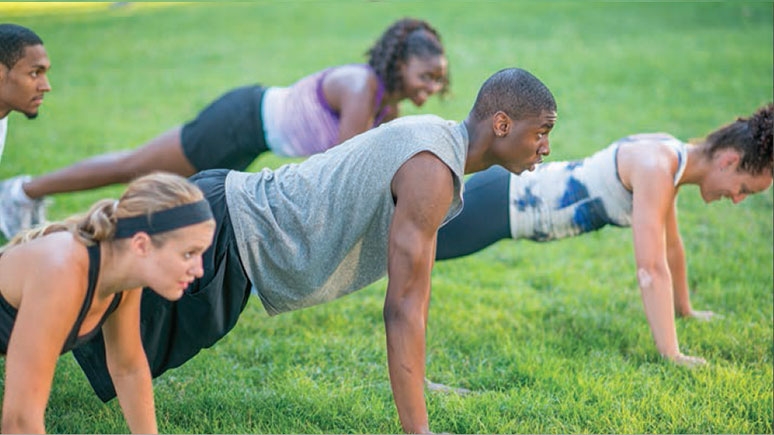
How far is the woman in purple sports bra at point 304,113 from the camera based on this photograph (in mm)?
5887

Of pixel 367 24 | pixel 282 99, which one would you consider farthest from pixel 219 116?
pixel 367 24

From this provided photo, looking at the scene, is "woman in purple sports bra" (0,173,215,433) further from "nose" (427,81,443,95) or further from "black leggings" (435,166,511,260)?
"nose" (427,81,443,95)

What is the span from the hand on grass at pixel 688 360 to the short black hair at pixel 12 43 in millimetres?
3481

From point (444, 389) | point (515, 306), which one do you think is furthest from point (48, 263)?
point (515, 306)

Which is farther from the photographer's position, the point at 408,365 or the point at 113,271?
the point at 408,365

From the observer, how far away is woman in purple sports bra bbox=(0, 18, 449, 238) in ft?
19.3

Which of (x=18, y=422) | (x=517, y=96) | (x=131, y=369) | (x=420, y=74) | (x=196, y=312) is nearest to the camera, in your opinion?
(x=18, y=422)

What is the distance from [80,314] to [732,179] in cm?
333

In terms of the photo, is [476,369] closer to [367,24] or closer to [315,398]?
[315,398]

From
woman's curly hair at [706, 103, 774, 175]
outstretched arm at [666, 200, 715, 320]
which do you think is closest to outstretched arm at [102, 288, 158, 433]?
woman's curly hair at [706, 103, 774, 175]

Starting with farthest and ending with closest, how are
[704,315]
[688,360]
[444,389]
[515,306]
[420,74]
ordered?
[420,74] → [515,306] → [704,315] → [688,360] → [444,389]

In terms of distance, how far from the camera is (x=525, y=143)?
354cm

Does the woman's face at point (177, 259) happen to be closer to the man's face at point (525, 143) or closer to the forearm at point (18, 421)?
the forearm at point (18, 421)

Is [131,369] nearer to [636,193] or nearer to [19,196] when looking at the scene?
[636,193]
